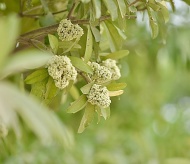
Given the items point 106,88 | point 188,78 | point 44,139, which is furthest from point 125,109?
point 44,139

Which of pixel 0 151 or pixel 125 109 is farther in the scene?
pixel 125 109

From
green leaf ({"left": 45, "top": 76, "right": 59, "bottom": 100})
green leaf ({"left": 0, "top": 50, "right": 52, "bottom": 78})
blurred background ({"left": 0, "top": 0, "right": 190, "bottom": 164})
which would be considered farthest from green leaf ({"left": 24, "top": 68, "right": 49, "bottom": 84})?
blurred background ({"left": 0, "top": 0, "right": 190, "bottom": 164})

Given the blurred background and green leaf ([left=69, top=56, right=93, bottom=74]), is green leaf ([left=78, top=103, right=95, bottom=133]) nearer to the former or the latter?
green leaf ([left=69, top=56, right=93, bottom=74])

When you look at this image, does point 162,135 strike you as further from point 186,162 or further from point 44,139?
point 44,139

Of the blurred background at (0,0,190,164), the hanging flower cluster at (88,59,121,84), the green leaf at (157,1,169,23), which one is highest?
the green leaf at (157,1,169,23)

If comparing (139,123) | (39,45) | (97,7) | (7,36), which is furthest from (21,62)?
(139,123)

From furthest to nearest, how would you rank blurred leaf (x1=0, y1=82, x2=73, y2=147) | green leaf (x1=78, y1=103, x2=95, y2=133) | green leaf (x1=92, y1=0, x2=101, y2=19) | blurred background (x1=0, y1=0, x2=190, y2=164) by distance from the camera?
blurred background (x1=0, y1=0, x2=190, y2=164), green leaf (x1=78, y1=103, x2=95, y2=133), green leaf (x1=92, y1=0, x2=101, y2=19), blurred leaf (x1=0, y1=82, x2=73, y2=147)

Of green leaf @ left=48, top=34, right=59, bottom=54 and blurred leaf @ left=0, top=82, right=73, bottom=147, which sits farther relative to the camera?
green leaf @ left=48, top=34, right=59, bottom=54
